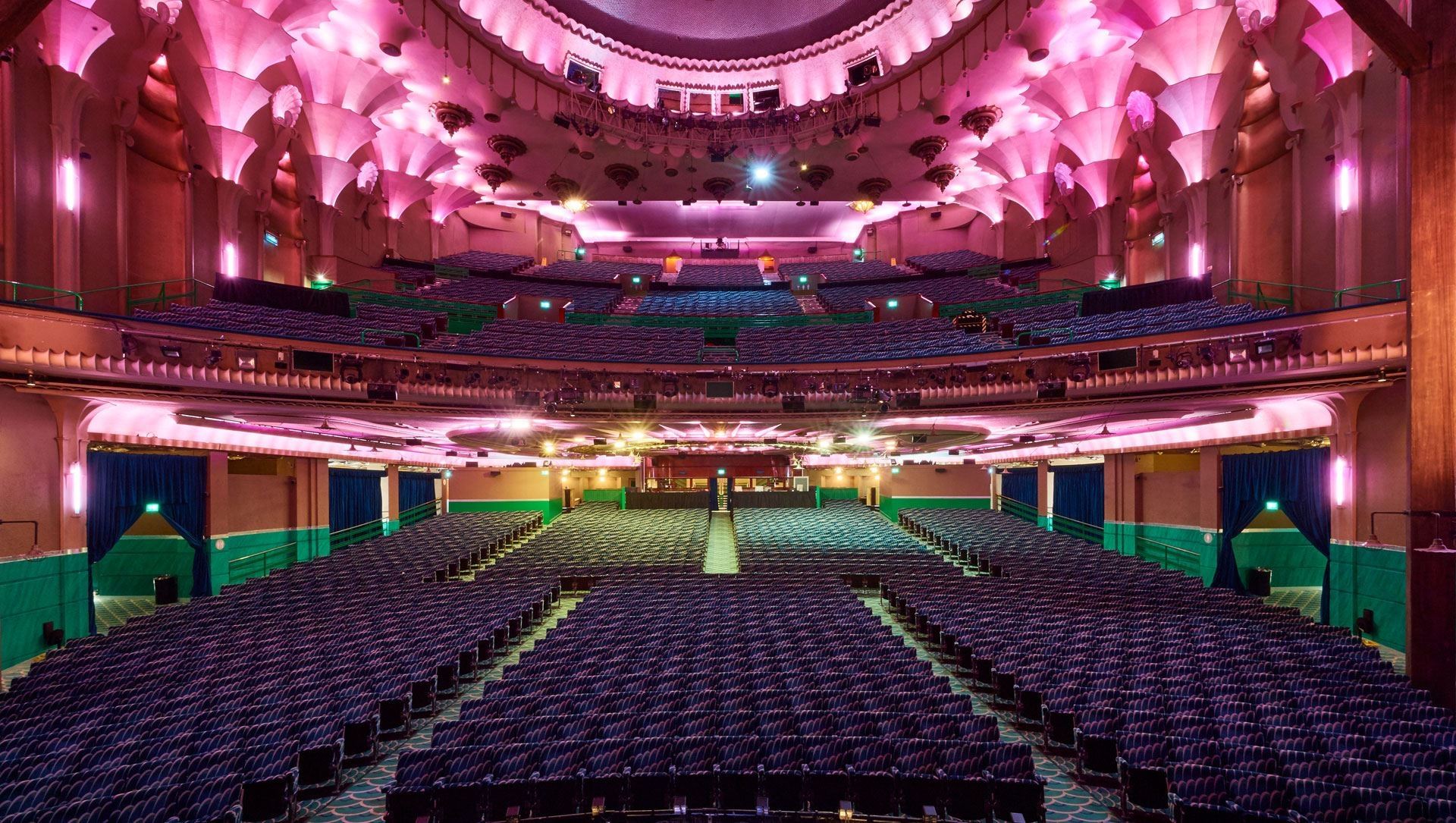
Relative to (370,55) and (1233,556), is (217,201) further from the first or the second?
(1233,556)

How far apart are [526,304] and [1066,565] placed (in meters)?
22.3

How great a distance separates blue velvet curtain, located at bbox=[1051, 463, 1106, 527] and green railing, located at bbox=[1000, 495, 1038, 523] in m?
1.83

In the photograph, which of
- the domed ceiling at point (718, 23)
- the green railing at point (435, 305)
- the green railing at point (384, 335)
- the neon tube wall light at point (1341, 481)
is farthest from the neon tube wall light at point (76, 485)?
the neon tube wall light at point (1341, 481)

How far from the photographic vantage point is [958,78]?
2123cm

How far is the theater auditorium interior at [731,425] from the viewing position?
650 centimetres

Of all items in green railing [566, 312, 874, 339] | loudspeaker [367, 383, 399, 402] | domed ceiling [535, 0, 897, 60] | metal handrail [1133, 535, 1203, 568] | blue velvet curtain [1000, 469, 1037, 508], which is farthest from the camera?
blue velvet curtain [1000, 469, 1037, 508]

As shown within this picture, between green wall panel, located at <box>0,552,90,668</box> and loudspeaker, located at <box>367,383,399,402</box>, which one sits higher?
loudspeaker, located at <box>367,383,399,402</box>

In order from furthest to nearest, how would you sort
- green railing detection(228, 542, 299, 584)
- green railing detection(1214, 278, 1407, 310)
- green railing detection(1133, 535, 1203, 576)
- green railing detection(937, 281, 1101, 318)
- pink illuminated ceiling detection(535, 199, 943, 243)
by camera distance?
1. pink illuminated ceiling detection(535, 199, 943, 243)
2. green railing detection(937, 281, 1101, 318)
3. green railing detection(1133, 535, 1203, 576)
4. green railing detection(228, 542, 299, 584)
5. green railing detection(1214, 278, 1407, 310)

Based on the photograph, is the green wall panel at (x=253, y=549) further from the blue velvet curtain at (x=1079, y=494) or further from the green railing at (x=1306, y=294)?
the blue velvet curtain at (x=1079, y=494)

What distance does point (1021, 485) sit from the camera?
28.9 m

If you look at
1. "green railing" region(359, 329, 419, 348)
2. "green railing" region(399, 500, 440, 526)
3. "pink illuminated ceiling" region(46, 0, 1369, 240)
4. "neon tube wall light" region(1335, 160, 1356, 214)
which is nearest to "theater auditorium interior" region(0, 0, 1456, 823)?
"pink illuminated ceiling" region(46, 0, 1369, 240)

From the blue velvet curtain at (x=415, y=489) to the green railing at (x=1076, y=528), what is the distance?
23.3 metres

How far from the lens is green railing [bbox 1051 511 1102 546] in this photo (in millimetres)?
21500

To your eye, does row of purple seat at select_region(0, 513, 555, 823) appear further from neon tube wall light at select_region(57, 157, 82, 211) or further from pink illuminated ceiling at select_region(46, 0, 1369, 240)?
pink illuminated ceiling at select_region(46, 0, 1369, 240)
